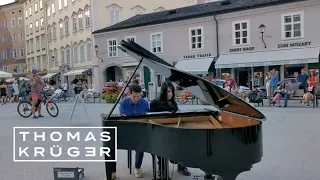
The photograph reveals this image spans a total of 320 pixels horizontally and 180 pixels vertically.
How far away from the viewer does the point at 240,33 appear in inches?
1022

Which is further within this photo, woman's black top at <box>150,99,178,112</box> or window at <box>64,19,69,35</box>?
window at <box>64,19,69,35</box>

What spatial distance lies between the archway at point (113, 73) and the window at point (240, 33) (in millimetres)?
12968

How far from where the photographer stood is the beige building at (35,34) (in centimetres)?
5103

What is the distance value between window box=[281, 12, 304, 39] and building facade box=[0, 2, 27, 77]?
4665cm

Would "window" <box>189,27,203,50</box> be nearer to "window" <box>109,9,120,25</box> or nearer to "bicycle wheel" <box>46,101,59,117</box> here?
"window" <box>109,9,120,25</box>

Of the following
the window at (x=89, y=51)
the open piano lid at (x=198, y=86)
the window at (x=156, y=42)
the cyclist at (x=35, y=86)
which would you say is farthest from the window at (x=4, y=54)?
the open piano lid at (x=198, y=86)

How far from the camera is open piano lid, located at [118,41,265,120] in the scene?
4.48m

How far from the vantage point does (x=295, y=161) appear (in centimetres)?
623

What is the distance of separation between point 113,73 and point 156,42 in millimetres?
7198

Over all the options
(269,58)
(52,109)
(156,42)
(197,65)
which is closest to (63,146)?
(52,109)

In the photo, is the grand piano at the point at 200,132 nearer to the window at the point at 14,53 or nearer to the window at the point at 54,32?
the window at the point at 54,32

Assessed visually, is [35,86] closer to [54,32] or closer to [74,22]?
[74,22]

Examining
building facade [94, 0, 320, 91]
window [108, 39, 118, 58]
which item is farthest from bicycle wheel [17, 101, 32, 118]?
window [108, 39, 118, 58]

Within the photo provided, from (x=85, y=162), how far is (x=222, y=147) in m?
3.63
